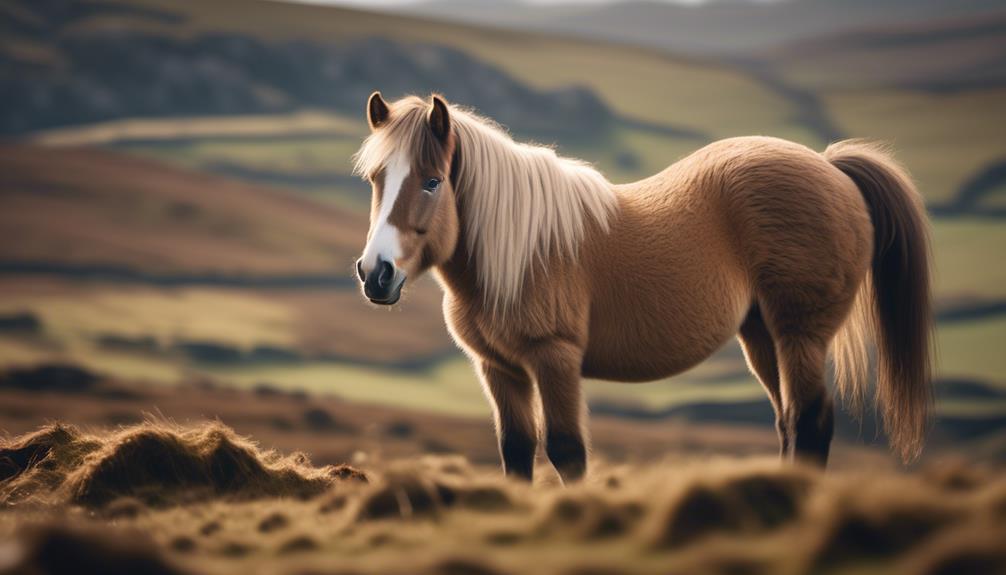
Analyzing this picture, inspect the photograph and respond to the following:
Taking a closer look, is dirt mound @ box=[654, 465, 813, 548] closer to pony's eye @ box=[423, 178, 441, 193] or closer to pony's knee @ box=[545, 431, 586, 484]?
pony's knee @ box=[545, 431, 586, 484]

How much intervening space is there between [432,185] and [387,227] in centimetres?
49

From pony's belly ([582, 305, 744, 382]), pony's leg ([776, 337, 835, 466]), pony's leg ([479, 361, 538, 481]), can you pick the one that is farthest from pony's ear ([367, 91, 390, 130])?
pony's leg ([776, 337, 835, 466])

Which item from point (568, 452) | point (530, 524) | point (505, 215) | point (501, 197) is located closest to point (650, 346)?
point (568, 452)

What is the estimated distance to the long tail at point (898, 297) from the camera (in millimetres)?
7863

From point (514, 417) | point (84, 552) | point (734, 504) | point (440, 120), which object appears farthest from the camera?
point (514, 417)

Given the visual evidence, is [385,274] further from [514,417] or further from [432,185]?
[514,417]

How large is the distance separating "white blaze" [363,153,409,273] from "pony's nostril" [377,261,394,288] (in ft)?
0.14

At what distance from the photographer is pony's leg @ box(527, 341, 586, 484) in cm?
688

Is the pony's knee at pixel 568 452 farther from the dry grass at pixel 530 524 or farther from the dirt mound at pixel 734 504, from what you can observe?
the dirt mound at pixel 734 504

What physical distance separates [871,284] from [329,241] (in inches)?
2793

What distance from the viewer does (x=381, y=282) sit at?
6496 millimetres

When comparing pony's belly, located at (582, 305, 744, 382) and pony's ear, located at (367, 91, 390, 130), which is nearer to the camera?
pony's ear, located at (367, 91, 390, 130)

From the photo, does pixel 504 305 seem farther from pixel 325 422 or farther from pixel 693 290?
pixel 325 422

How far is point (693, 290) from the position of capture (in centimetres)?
745
